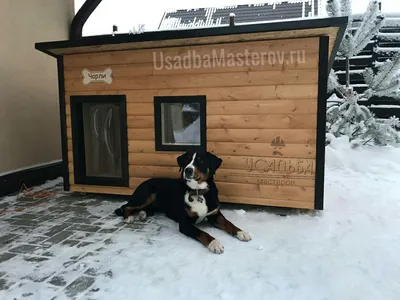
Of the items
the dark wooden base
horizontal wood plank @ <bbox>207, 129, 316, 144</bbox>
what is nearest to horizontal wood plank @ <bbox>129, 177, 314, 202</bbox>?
horizontal wood plank @ <bbox>207, 129, 316, 144</bbox>

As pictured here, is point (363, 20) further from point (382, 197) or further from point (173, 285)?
point (173, 285)

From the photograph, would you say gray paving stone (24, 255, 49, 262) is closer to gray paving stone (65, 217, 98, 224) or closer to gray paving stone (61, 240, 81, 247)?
gray paving stone (61, 240, 81, 247)

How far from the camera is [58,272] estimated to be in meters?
2.49

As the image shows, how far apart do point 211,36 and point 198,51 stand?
34 centimetres

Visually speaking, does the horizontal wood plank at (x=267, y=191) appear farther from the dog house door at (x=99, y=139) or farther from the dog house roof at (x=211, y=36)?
the dog house roof at (x=211, y=36)

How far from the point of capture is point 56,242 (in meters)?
3.06

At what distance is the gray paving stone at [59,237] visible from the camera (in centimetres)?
307

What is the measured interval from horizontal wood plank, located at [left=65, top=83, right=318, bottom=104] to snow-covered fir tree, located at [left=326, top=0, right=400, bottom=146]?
330cm

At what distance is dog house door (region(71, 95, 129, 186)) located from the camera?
4.44 m

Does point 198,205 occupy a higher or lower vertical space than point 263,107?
lower

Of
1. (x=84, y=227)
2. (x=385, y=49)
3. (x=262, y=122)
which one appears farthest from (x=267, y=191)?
(x=385, y=49)

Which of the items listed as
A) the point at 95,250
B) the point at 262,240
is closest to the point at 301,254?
the point at 262,240

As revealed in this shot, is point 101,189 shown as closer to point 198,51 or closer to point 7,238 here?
point 7,238

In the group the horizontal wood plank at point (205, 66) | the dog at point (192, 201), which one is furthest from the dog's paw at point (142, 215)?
the horizontal wood plank at point (205, 66)
